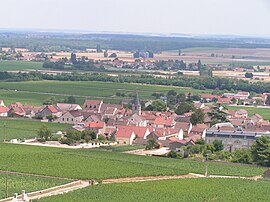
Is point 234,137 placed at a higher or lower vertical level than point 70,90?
higher

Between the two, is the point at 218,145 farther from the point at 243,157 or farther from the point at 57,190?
the point at 57,190

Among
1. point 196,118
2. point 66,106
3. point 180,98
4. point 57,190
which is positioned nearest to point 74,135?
point 196,118

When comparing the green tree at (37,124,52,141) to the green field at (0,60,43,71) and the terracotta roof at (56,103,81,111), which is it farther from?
the green field at (0,60,43,71)

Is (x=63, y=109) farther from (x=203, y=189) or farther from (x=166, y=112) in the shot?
(x=203, y=189)

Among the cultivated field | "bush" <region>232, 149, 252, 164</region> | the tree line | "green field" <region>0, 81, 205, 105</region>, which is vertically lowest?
the cultivated field

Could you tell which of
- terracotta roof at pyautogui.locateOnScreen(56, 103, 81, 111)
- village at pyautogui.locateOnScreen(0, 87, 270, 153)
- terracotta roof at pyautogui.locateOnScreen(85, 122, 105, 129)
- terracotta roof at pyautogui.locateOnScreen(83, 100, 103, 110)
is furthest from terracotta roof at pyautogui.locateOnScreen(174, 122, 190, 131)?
terracotta roof at pyautogui.locateOnScreen(56, 103, 81, 111)
